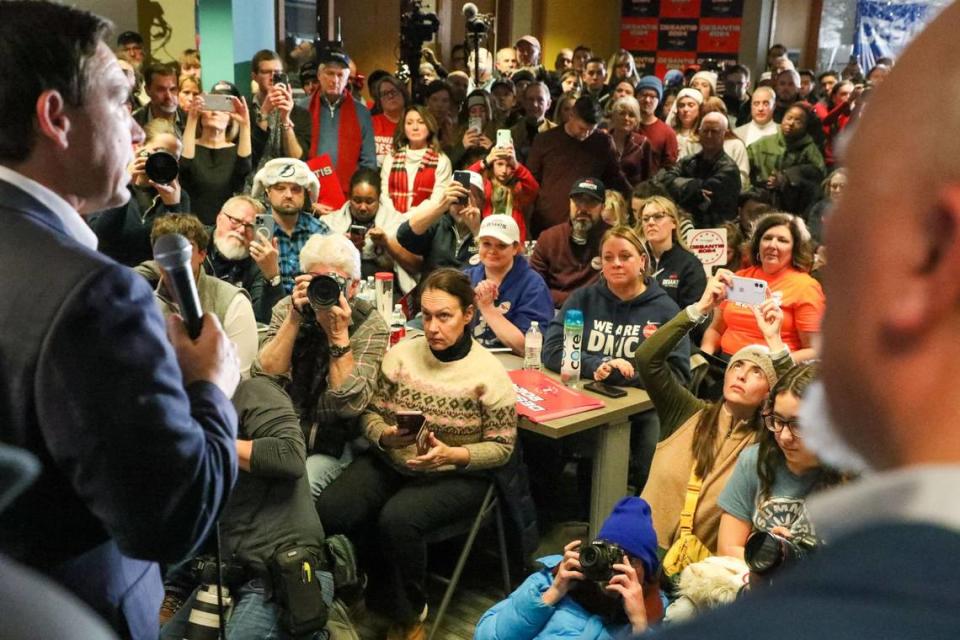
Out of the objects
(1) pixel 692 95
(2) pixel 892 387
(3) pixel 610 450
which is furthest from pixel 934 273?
(1) pixel 692 95

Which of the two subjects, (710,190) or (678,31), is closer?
(710,190)

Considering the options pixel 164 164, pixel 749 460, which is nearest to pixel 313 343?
pixel 164 164

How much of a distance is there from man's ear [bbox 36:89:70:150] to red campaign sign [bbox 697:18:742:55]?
1354cm

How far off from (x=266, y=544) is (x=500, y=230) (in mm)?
1793

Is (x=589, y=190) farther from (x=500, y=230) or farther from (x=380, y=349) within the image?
(x=380, y=349)

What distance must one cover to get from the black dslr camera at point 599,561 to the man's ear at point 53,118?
62.2 inches

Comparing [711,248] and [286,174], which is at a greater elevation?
[286,174]

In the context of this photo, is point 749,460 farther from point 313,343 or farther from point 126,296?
point 126,296

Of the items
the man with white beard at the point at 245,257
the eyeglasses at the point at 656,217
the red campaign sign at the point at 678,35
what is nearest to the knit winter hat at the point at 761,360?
the eyeglasses at the point at 656,217

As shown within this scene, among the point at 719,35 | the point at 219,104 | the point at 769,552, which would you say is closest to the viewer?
the point at 769,552

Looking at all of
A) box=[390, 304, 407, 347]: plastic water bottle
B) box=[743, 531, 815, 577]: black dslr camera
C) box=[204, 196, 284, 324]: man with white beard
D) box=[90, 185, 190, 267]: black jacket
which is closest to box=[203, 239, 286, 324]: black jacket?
box=[204, 196, 284, 324]: man with white beard

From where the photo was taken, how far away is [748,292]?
3.50 m

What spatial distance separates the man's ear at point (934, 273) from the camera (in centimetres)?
34

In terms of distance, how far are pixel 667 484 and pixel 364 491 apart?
0.94 meters
